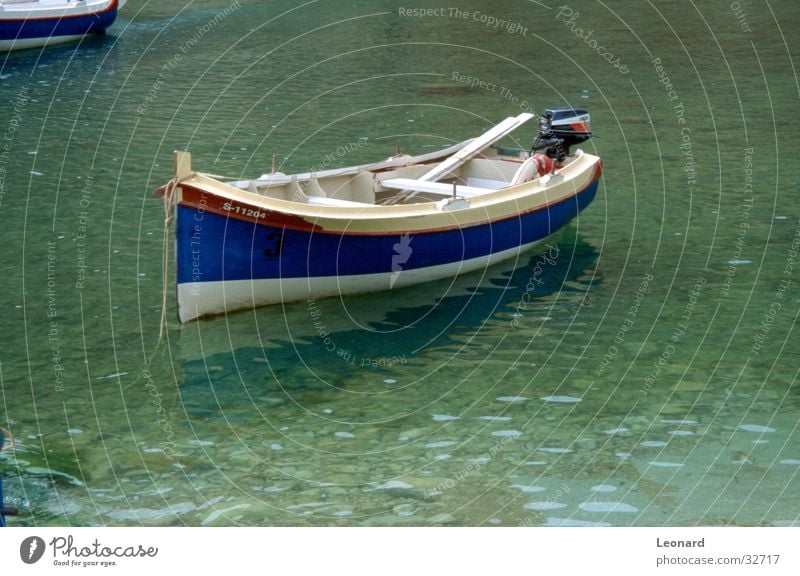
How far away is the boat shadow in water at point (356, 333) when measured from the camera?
1349cm

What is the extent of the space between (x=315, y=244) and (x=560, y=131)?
5.97m

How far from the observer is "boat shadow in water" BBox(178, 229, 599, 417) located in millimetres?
13492

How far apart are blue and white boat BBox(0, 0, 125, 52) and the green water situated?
805cm

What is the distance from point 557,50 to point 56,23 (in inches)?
607

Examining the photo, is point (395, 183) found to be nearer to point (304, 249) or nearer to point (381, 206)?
point (381, 206)

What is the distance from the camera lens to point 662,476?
Result: 11172 mm

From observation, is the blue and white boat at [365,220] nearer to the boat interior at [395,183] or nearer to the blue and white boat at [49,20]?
the boat interior at [395,183]

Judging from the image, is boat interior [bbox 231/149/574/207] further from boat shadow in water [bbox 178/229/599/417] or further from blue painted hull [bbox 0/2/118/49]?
blue painted hull [bbox 0/2/118/49]

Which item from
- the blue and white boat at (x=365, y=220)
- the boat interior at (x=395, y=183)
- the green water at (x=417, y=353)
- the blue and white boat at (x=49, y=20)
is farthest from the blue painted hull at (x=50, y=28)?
the boat interior at (x=395, y=183)

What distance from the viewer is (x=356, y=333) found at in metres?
15.0

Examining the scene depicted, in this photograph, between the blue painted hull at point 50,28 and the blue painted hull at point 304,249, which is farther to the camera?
the blue painted hull at point 50,28

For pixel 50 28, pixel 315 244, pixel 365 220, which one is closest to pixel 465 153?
pixel 365 220

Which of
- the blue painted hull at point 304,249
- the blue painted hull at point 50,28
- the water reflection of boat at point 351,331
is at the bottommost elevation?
the blue painted hull at point 50,28

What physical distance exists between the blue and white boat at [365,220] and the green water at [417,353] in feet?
1.29
